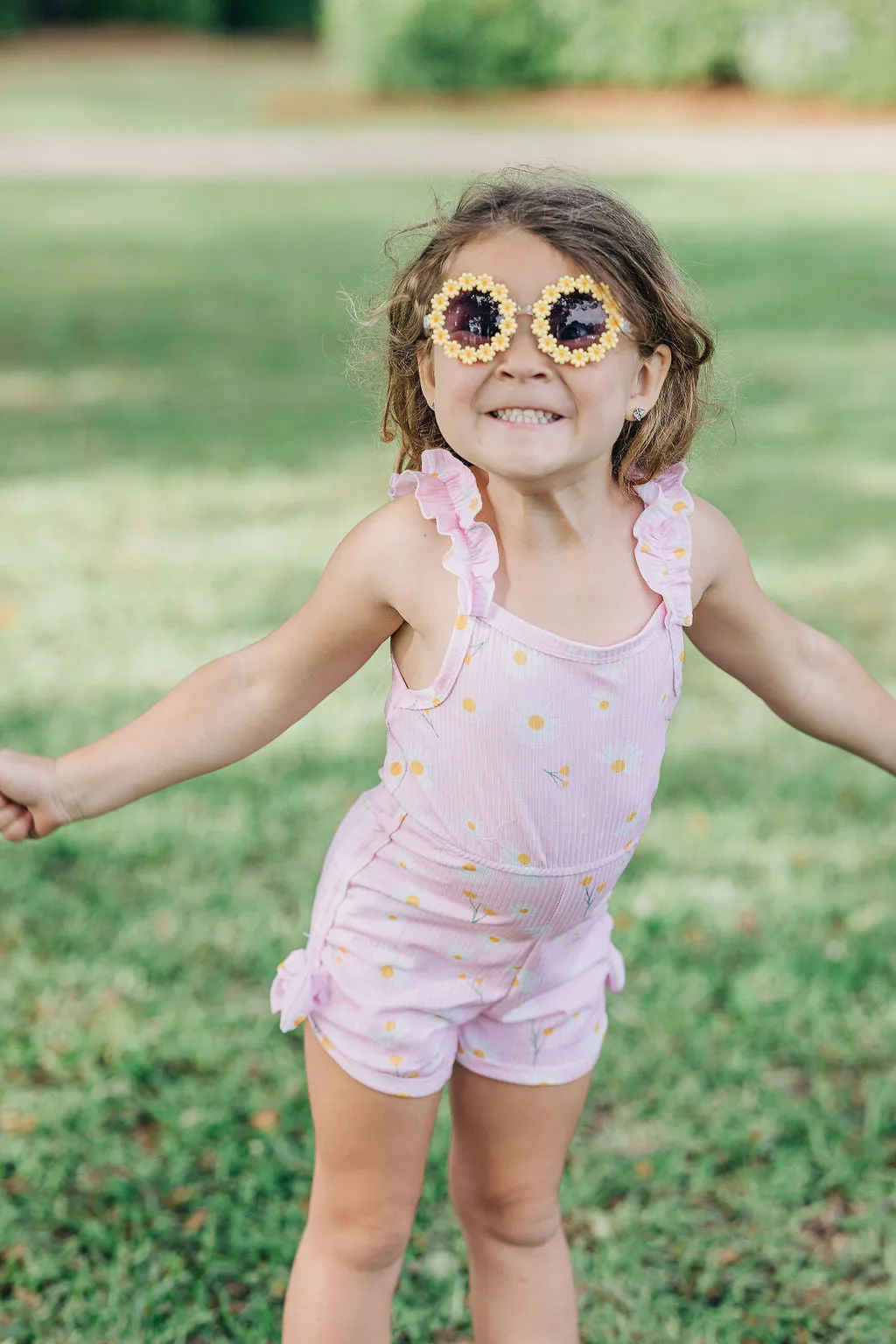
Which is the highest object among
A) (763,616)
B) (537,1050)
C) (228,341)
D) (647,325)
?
(647,325)

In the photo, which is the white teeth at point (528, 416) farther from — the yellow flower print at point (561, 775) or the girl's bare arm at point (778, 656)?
the yellow flower print at point (561, 775)

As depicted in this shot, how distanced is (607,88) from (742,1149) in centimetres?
2136

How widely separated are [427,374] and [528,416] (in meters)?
0.20

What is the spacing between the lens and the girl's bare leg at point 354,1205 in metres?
2.02

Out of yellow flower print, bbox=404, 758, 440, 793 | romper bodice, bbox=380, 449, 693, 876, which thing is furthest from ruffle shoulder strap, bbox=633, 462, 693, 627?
yellow flower print, bbox=404, 758, 440, 793

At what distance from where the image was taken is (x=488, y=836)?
1890 millimetres

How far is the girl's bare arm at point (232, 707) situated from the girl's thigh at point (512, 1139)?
1.82 feet

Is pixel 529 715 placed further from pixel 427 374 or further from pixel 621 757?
pixel 427 374

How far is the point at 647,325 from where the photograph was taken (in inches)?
71.4

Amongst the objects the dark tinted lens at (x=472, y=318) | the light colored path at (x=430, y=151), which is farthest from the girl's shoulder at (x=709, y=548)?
the light colored path at (x=430, y=151)

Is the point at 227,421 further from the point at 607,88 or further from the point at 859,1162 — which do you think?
the point at 607,88

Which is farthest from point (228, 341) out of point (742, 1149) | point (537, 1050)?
point (537, 1050)

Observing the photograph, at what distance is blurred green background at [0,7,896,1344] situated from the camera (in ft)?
8.71

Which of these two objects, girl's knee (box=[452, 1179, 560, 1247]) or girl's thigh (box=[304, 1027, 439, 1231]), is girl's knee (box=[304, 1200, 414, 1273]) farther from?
girl's knee (box=[452, 1179, 560, 1247])
